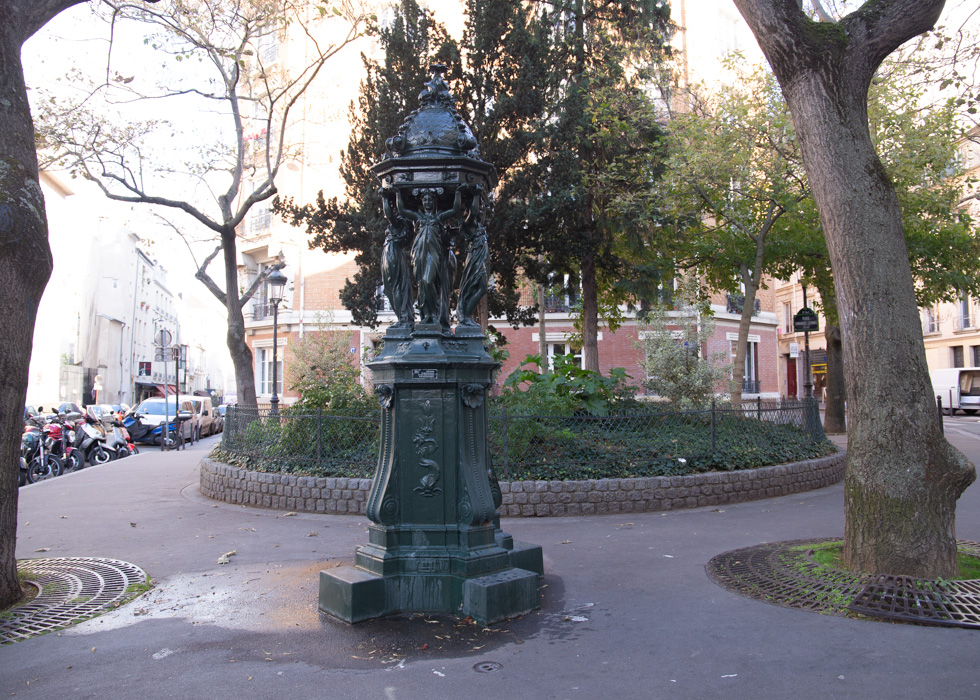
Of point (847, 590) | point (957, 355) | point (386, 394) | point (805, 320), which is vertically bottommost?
point (847, 590)

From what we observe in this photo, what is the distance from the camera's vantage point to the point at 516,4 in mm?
14242

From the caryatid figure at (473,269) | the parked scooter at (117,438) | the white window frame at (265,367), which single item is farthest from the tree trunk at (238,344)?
the white window frame at (265,367)

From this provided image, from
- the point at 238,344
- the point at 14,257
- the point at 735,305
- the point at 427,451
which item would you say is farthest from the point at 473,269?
the point at 735,305

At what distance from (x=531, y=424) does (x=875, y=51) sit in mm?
5736

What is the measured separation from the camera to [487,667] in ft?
13.3

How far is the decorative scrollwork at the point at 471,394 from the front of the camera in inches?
206

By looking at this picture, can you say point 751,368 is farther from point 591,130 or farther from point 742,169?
point 591,130

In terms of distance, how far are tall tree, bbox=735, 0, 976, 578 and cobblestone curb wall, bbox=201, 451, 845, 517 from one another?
12.0ft

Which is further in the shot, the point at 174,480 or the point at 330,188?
the point at 330,188

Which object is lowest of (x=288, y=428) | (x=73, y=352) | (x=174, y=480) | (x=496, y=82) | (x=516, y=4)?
(x=174, y=480)

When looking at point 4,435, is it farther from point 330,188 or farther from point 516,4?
point 330,188

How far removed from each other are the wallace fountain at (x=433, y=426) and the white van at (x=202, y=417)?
22.8m

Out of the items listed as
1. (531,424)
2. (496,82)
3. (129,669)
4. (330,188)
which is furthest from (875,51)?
(330,188)

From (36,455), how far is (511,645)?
13172 mm
